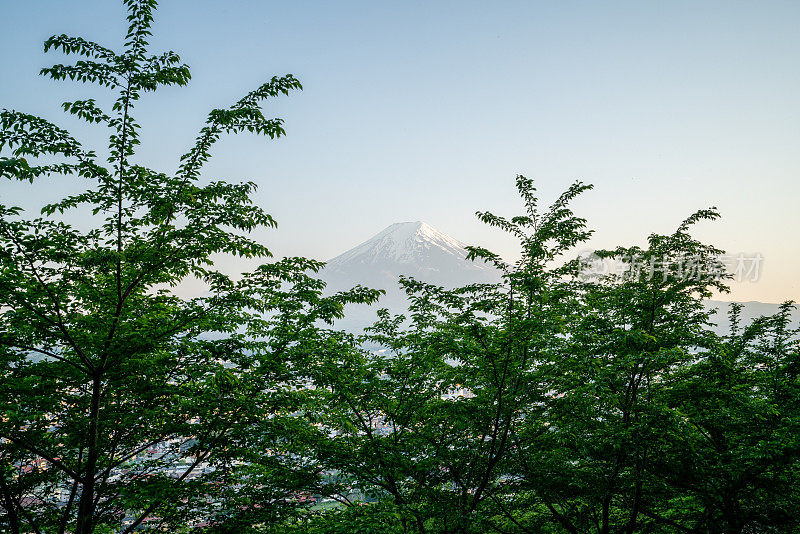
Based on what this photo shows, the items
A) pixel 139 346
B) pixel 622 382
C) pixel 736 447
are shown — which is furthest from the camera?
pixel 622 382

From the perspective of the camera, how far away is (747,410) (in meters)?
9.83

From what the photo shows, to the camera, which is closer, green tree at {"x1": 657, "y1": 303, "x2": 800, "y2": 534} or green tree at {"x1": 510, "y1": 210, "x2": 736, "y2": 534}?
green tree at {"x1": 657, "y1": 303, "x2": 800, "y2": 534}

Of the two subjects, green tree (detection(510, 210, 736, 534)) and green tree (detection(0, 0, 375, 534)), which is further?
green tree (detection(510, 210, 736, 534))

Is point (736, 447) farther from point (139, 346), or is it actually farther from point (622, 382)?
point (139, 346)

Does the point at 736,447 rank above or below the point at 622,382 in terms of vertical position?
below

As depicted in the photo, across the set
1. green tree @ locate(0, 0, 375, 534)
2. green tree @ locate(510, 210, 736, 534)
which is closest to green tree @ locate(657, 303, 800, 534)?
green tree @ locate(510, 210, 736, 534)

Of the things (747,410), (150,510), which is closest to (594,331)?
(747,410)

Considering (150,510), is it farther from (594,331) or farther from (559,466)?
(594,331)

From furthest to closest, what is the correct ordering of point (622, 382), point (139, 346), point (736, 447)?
point (622, 382) < point (736, 447) < point (139, 346)

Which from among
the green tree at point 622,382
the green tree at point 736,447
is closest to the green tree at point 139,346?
the green tree at point 622,382

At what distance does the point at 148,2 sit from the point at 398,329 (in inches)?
392

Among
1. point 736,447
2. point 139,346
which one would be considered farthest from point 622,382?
point 139,346

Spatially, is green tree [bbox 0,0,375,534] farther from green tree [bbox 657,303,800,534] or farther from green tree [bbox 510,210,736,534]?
green tree [bbox 657,303,800,534]

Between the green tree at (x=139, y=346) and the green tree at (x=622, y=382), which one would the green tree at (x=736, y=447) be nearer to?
the green tree at (x=622, y=382)
